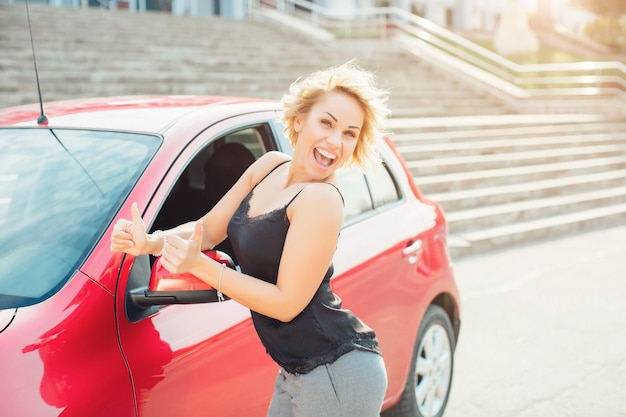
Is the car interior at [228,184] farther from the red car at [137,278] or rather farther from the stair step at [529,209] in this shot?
the stair step at [529,209]

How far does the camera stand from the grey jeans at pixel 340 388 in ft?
6.76

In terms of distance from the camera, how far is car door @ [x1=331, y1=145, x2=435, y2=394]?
317 centimetres

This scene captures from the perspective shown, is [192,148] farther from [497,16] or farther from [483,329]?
[497,16]

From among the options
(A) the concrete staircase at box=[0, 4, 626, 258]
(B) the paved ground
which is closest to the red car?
(B) the paved ground

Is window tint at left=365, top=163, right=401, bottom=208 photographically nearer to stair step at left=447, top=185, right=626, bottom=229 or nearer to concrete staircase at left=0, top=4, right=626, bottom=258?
concrete staircase at left=0, top=4, right=626, bottom=258

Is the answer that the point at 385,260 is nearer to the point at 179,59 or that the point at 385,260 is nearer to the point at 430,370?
the point at 430,370

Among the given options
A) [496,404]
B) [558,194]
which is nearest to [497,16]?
[558,194]

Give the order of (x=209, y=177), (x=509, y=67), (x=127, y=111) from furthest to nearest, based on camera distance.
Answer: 1. (x=509, y=67)
2. (x=209, y=177)
3. (x=127, y=111)

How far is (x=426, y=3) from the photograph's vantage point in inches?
1852

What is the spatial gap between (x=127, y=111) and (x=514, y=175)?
9928mm

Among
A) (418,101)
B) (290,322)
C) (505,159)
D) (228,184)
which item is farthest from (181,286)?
(418,101)

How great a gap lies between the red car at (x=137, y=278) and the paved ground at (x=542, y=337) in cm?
107

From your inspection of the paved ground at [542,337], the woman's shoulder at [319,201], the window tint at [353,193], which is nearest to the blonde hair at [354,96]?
the woman's shoulder at [319,201]

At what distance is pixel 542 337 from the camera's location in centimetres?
559
